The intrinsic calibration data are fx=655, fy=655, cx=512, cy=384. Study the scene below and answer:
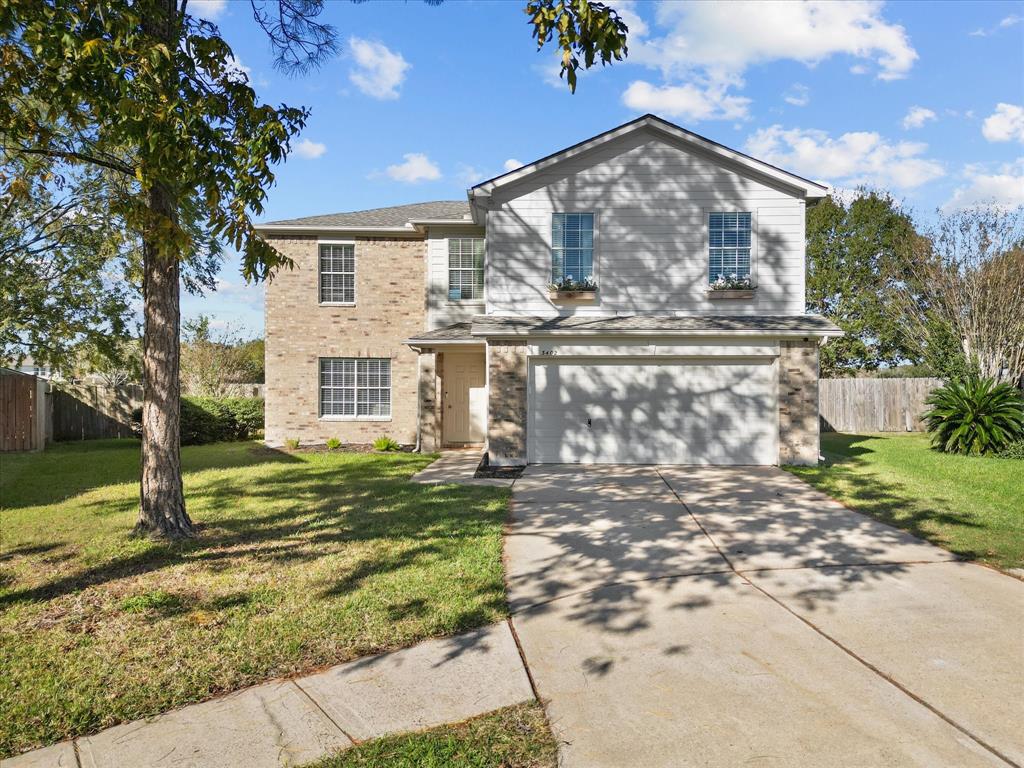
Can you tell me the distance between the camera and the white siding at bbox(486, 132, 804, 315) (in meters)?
13.9

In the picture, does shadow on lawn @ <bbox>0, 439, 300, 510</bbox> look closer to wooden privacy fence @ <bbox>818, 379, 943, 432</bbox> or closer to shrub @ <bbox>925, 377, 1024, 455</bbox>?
shrub @ <bbox>925, 377, 1024, 455</bbox>

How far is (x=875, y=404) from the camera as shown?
2353 cm

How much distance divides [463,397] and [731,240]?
7.48 m

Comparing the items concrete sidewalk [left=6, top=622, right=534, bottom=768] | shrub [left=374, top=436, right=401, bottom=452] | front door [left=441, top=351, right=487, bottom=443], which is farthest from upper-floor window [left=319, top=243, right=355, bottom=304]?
concrete sidewalk [left=6, top=622, right=534, bottom=768]

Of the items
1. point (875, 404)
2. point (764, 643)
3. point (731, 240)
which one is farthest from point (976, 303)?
point (764, 643)

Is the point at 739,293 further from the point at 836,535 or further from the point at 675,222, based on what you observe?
the point at 836,535

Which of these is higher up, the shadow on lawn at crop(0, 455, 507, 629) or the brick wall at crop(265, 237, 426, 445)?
the brick wall at crop(265, 237, 426, 445)

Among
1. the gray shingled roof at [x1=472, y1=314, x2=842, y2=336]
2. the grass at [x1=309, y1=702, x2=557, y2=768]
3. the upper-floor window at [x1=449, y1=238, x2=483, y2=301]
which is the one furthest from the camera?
the upper-floor window at [x1=449, y1=238, x2=483, y2=301]

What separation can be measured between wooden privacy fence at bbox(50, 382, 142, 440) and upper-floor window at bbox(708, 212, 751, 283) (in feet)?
63.8

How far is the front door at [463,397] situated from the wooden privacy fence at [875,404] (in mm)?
13523

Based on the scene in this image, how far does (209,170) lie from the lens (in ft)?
21.1

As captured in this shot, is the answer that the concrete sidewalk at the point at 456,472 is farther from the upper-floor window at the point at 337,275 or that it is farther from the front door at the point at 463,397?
the upper-floor window at the point at 337,275

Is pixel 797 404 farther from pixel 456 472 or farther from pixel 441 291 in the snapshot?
pixel 441 291

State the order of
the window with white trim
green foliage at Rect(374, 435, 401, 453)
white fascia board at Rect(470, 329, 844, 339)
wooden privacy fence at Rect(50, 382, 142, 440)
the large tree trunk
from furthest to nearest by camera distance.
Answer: wooden privacy fence at Rect(50, 382, 142, 440), the window with white trim, green foliage at Rect(374, 435, 401, 453), white fascia board at Rect(470, 329, 844, 339), the large tree trunk
